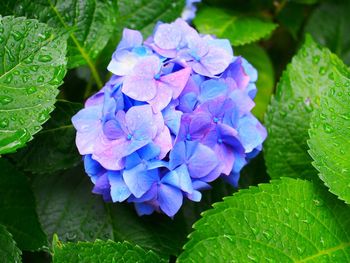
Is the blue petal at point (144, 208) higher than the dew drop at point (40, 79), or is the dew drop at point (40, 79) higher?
the dew drop at point (40, 79)

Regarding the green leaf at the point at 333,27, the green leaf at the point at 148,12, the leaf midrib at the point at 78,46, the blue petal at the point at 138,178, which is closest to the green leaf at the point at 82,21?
the leaf midrib at the point at 78,46

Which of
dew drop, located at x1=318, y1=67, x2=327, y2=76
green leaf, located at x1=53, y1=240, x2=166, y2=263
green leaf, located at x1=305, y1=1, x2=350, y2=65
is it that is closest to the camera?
green leaf, located at x1=53, y1=240, x2=166, y2=263

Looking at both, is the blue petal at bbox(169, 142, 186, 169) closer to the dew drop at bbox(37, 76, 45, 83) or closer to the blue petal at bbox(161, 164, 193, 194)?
the blue petal at bbox(161, 164, 193, 194)

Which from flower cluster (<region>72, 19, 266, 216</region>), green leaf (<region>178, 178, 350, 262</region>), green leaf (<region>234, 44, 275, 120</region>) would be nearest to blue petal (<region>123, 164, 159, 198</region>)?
flower cluster (<region>72, 19, 266, 216</region>)

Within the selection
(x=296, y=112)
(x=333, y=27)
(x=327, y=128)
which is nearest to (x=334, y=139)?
(x=327, y=128)

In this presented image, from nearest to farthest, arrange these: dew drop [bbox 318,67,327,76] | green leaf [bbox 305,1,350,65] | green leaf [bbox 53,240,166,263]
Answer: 1. green leaf [bbox 53,240,166,263]
2. dew drop [bbox 318,67,327,76]
3. green leaf [bbox 305,1,350,65]

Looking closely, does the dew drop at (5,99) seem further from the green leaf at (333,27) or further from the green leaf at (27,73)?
the green leaf at (333,27)
